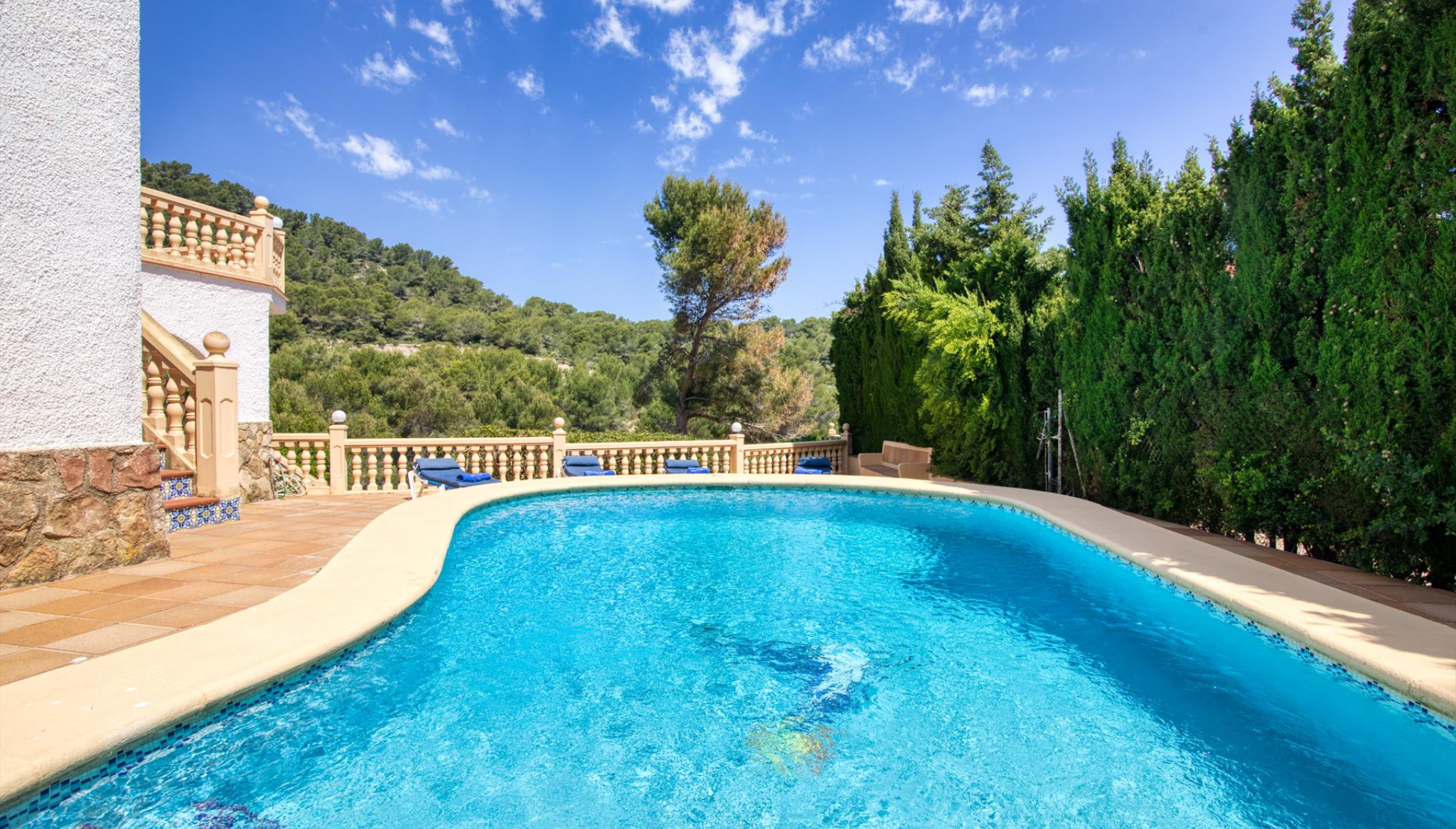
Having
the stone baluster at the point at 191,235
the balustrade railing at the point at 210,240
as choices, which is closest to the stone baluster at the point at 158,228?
the balustrade railing at the point at 210,240

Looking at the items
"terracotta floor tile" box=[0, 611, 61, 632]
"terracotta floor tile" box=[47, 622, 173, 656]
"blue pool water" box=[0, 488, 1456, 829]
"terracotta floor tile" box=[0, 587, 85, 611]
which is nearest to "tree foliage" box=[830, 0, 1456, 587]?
"blue pool water" box=[0, 488, 1456, 829]

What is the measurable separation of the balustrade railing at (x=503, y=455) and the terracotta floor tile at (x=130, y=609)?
6.06m

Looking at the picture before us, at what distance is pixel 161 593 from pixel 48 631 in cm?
81

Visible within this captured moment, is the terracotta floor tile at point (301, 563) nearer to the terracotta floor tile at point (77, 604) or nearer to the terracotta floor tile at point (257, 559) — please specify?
the terracotta floor tile at point (257, 559)

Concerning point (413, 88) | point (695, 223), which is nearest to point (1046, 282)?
point (695, 223)

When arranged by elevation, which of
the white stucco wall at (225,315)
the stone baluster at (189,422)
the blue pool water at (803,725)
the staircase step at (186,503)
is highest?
the white stucco wall at (225,315)

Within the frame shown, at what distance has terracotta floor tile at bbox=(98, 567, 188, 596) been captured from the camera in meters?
4.65

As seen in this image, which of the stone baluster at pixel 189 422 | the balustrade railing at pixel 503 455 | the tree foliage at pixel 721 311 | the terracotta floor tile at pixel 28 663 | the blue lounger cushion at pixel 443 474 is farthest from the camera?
the tree foliage at pixel 721 311

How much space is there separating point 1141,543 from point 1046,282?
6.28 meters

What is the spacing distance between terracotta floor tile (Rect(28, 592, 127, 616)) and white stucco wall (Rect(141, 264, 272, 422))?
486 centimetres

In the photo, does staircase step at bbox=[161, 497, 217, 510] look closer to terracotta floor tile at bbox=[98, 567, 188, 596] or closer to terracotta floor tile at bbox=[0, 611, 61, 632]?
terracotta floor tile at bbox=[98, 567, 188, 596]

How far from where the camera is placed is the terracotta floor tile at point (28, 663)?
3230mm

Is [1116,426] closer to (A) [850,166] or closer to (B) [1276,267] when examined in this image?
(B) [1276,267]

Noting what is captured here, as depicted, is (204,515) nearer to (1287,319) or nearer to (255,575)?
(255,575)
